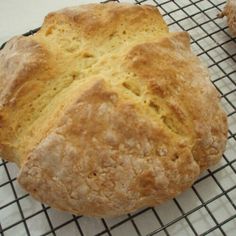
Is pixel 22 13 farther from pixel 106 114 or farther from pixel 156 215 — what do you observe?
pixel 156 215

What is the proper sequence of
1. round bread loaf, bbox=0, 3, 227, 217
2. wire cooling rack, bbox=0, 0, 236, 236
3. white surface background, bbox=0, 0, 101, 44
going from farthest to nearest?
white surface background, bbox=0, 0, 101, 44 → wire cooling rack, bbox=0, 0, 236, 236 → round bread loaf, bbox=0, 3, 227, 217

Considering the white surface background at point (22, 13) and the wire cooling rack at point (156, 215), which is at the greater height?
the white surface background at point (22, 13)

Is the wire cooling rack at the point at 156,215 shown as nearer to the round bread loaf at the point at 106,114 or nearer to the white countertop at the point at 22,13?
the round bread loaf at the point at 106,114

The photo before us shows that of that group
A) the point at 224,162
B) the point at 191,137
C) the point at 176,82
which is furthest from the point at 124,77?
the point at 224,162

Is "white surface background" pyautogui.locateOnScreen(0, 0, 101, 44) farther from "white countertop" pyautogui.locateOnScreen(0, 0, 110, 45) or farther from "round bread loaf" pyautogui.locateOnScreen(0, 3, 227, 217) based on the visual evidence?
"round bread loaf" pyautogui.locateOnScreen(0, 3, 227, 217)

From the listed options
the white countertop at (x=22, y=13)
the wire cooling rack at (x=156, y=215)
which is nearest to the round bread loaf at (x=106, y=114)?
the wire cooling rack at (x=156, y=215)

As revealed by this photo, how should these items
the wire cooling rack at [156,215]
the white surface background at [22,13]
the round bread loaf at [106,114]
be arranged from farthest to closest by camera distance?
the white surface background at [22,13]
the wire cooling rack at [156,215]
the round bread loaf at [106,114]

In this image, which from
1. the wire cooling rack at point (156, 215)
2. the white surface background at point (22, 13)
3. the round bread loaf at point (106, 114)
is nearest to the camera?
the round bread loaf at point (106, 114)

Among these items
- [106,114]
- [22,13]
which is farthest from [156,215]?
[22,13]

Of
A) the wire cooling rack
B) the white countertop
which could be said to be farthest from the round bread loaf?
the white countertop

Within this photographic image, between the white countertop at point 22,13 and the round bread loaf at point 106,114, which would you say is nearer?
the round bread loaf at point 106,114
